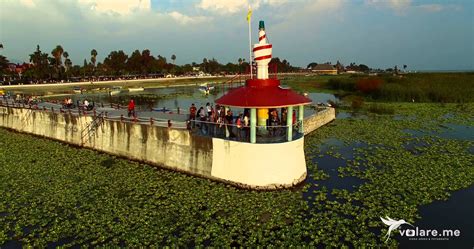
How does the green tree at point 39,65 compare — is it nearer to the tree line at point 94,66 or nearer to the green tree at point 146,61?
the tree line at point 94,66

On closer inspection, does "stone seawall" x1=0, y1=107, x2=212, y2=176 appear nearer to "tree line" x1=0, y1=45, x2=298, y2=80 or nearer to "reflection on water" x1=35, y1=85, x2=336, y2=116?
"reflection on water" x1=35, y1=85, x2=336, y2=116

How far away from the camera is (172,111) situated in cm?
2827

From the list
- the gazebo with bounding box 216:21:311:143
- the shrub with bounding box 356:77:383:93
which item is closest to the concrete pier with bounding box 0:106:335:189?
the gazebo with bounding box 216:21:311:143

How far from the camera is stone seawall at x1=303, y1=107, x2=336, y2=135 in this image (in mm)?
31575

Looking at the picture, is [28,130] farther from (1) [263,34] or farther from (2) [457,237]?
(2) [457,237]

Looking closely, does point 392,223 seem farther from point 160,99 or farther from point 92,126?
point 160,99

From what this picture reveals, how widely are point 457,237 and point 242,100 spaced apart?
1146cm

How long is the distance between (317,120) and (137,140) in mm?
20058

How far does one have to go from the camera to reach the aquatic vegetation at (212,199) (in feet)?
43.1

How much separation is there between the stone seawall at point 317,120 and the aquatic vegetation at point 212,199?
18.2 ft

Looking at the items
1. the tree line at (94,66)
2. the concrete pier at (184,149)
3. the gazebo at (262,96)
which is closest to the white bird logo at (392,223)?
the concrete pier at (184,149)

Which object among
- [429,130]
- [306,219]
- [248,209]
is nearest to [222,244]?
[248,209]

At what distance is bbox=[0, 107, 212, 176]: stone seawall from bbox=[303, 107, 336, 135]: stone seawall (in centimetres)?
1463

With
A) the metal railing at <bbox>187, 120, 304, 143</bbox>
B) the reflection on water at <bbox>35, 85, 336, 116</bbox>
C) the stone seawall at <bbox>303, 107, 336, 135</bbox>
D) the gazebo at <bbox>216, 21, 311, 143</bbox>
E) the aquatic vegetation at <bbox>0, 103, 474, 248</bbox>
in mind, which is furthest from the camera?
the reflection on water at <bbox>35, 85, 336, 116</bbox>
